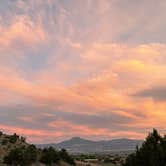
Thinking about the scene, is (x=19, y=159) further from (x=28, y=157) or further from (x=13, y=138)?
(x=13, y=138)

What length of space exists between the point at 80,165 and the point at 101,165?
32.6 feet

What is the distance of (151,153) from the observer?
112 ft

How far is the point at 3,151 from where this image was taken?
64250mm

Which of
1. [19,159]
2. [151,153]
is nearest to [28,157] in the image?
[19,159]

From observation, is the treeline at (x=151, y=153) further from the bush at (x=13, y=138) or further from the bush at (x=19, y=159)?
the bush at (x=13, y=138)

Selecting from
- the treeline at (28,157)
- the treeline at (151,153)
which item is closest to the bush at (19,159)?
the treeline at (28,157)

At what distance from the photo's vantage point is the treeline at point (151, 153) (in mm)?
34344

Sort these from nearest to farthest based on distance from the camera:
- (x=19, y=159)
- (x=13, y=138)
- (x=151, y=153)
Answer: (x=151, y=153) → (x=19, y=159) → (x=13, y=138)

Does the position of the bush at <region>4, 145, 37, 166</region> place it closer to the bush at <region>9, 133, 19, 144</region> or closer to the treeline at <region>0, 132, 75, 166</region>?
the treeline at <region>0, 132, 75, 166</region>

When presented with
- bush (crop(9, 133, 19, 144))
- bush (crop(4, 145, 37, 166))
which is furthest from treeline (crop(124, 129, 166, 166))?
bush (crop(9, 133, 19, 144))

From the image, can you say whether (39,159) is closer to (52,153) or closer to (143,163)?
(52,153)

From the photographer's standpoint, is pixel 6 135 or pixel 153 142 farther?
pixel 6 135

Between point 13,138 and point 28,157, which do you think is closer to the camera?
point 28,157

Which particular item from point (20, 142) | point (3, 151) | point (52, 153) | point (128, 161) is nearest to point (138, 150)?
point (128, 161)
